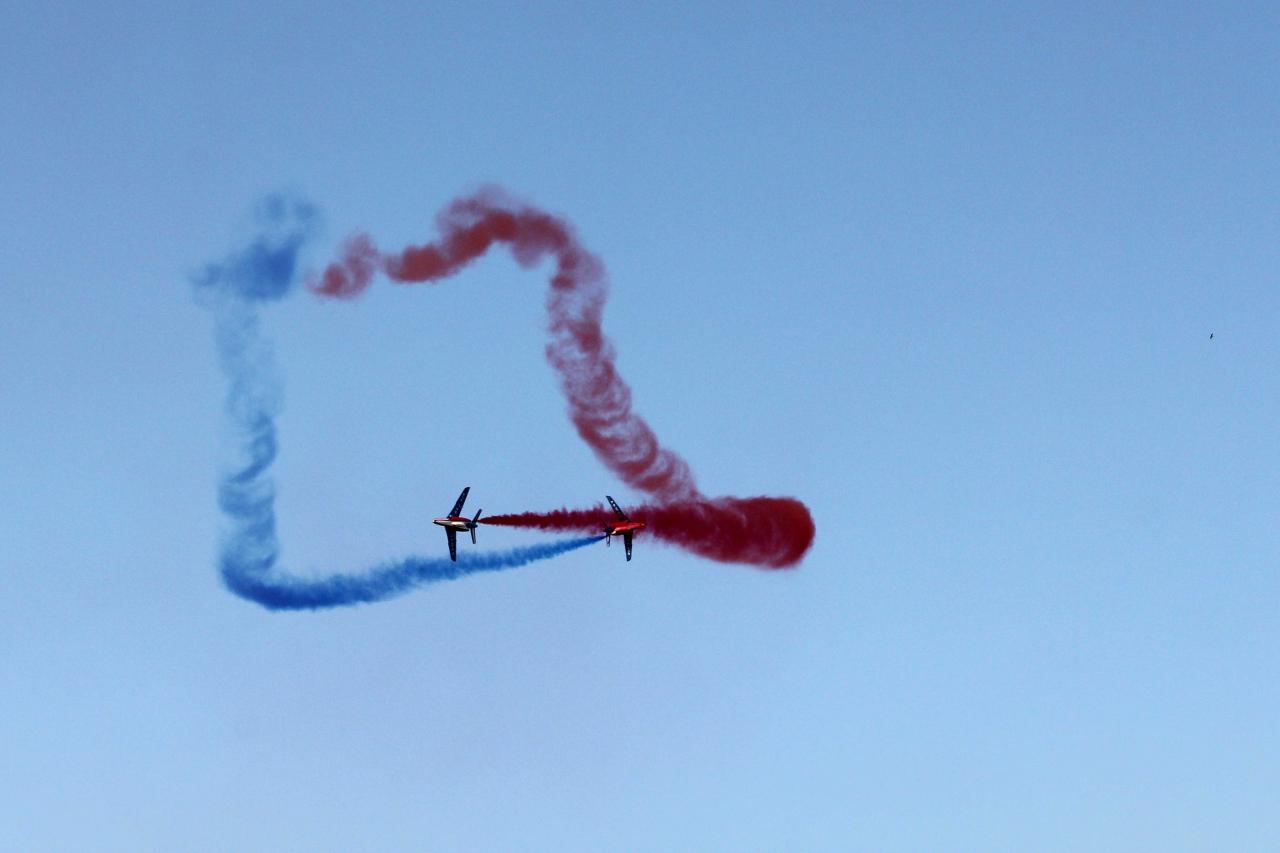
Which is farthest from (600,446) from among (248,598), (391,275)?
(248,598)

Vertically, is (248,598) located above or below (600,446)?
below

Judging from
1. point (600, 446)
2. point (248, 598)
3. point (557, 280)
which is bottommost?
point (248, 598)

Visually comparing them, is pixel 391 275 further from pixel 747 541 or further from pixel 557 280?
pixel 747 541

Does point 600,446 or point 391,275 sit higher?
point 391,275

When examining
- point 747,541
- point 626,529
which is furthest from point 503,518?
point 747,541

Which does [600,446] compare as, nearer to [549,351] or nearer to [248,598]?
[549,351]

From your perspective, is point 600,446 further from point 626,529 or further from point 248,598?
point 248,598

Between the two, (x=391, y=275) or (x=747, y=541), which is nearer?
(x=391, y=275)
